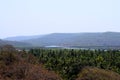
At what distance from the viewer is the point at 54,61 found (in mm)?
65000

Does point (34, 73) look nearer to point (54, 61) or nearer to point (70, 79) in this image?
point (70, 79)

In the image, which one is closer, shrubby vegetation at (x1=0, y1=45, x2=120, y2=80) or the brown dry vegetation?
shrubby vegetation at (x1=0, y1=45, x2=120, y2=80)

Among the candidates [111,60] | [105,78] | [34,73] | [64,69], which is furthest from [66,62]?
[34,73]

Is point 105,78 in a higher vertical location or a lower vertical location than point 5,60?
lower

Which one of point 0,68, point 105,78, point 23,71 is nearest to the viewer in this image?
point 23,71

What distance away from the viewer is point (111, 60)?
223 feet

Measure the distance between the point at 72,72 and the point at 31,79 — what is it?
2654cm

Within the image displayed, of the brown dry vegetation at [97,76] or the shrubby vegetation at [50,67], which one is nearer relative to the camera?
the shrubby vegetation at [50,67]

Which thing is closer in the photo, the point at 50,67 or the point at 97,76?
the point at 97,76

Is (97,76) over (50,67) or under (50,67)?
over

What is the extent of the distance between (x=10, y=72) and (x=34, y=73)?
415cm

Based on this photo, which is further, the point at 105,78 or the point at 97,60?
the point at 97,60

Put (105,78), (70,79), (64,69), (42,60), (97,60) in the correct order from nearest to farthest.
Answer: (105,78), (70,79), (64,69), (97,60), (42,60)

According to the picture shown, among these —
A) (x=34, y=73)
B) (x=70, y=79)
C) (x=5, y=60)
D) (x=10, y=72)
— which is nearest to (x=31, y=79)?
(x=34, y=73)
